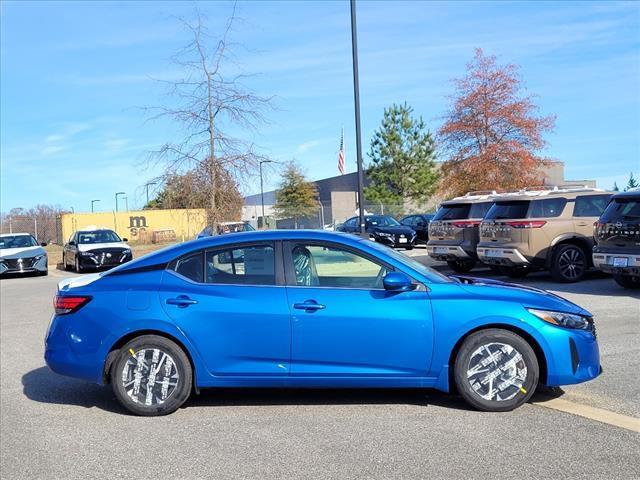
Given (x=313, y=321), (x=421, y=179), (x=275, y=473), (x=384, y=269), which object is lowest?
(x=275, y=473)

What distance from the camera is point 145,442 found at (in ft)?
16.4

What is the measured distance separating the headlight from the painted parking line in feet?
2.10

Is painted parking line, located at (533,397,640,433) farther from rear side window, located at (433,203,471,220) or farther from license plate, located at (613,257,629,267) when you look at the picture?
rear side window, located at (433,203,471,220)

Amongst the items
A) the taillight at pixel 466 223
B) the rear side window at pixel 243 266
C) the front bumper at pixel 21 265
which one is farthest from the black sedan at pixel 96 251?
the rear side window at pixel 243 266

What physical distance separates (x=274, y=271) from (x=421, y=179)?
50.4 m

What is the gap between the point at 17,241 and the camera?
2408 centimetres

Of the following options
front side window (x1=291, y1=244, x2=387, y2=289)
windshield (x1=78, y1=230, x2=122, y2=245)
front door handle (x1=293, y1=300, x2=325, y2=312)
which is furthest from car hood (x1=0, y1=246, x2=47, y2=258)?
front door handle (x1=293, y1=300, x2=325, y2=312)

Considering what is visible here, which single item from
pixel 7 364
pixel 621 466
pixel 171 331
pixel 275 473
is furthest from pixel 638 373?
pixel 7 364

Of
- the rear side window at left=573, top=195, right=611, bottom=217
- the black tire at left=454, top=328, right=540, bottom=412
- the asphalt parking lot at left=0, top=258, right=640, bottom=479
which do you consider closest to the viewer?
the asphalt parking lot at left=0, top=258, right=640, bottom=479

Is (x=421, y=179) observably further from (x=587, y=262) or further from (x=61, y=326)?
(x=61, y=326)

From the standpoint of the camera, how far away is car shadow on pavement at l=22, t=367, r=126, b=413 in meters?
6.16

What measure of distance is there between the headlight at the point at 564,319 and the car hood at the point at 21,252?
20.8 metres

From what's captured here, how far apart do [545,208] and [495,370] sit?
8.61m

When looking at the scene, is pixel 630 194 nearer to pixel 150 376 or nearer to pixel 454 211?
pixel 454 211
